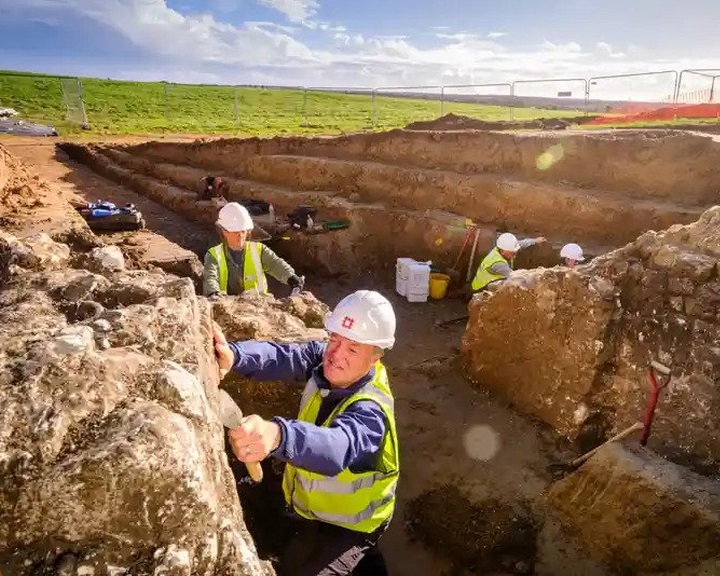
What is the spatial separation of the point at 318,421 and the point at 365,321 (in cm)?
64

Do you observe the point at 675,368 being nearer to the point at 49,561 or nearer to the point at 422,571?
the point at 422,571

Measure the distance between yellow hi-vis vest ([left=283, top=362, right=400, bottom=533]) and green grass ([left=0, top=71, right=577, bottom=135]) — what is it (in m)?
A: 23.4

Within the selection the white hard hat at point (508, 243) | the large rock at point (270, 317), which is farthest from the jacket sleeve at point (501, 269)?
the large rock at point (270, 317)

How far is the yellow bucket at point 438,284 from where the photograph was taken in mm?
11508

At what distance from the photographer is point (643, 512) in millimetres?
4176

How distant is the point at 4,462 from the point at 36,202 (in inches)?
372

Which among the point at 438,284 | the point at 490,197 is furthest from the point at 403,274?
the point at 490,197

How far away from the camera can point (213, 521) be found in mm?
1775

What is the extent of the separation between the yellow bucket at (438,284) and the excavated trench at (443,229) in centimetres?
20

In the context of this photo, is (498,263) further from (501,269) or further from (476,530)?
(476,530)

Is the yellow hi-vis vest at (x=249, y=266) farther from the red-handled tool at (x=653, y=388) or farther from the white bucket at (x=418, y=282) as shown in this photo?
the white bucket at (x=418, y=282)

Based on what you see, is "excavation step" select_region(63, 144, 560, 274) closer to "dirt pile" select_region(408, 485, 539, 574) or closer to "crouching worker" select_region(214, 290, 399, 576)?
"dirt pile" select_region(408, 485, 539, 574)

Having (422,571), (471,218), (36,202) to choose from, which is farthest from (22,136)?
(422,571)

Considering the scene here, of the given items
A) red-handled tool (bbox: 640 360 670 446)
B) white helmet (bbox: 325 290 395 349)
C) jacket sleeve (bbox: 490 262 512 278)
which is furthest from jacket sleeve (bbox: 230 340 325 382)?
jacket sleeve (bbox: 490 262 512 278)
